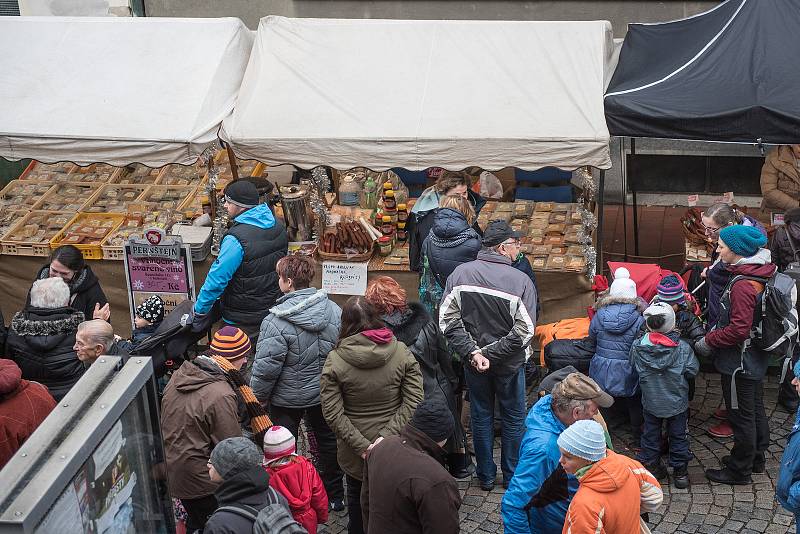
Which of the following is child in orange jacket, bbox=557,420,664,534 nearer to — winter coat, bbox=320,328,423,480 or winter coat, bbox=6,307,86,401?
winter coat, bbox=320,328,423,480

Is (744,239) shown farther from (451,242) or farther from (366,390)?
(366,390)

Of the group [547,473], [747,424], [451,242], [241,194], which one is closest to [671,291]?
[747,424]

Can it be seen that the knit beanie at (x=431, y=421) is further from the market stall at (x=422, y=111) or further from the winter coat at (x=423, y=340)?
the market stall at (x=422, y=111)

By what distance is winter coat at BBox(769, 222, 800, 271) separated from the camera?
7020 millimetres

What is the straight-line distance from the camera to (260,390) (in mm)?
5664

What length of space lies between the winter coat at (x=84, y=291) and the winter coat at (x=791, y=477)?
Result: 4.72 metres

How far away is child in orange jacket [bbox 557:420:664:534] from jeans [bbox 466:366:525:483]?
79.3 inches

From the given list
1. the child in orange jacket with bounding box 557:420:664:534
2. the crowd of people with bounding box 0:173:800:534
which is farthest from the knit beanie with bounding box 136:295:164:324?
the child in orange jacket with bounding box 557:420:664:534

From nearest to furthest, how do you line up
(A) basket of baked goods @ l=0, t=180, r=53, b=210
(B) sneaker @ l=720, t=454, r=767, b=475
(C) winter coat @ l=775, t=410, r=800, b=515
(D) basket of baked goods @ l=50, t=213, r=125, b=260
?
(C) winter coat @ l=775, t=410, r=800, b=515
(B) sneaker @ l=720, t=454, r=767, b=475
(D) basket of baked goods @ l=50, t=213, r=125, b=260
(A) basket of baked goods @ l=0, t=180, r=53, b=210

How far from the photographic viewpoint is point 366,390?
5.14 metres

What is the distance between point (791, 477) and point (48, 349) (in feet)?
14.4

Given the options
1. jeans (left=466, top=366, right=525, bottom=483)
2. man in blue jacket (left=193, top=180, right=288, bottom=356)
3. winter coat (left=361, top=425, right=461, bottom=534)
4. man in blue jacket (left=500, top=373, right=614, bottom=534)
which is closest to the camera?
winter coat (left=361, top=425, right=461, bottom=534)

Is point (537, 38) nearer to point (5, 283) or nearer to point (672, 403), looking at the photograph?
point (672, 403)

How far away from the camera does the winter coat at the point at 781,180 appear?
8.41 m
